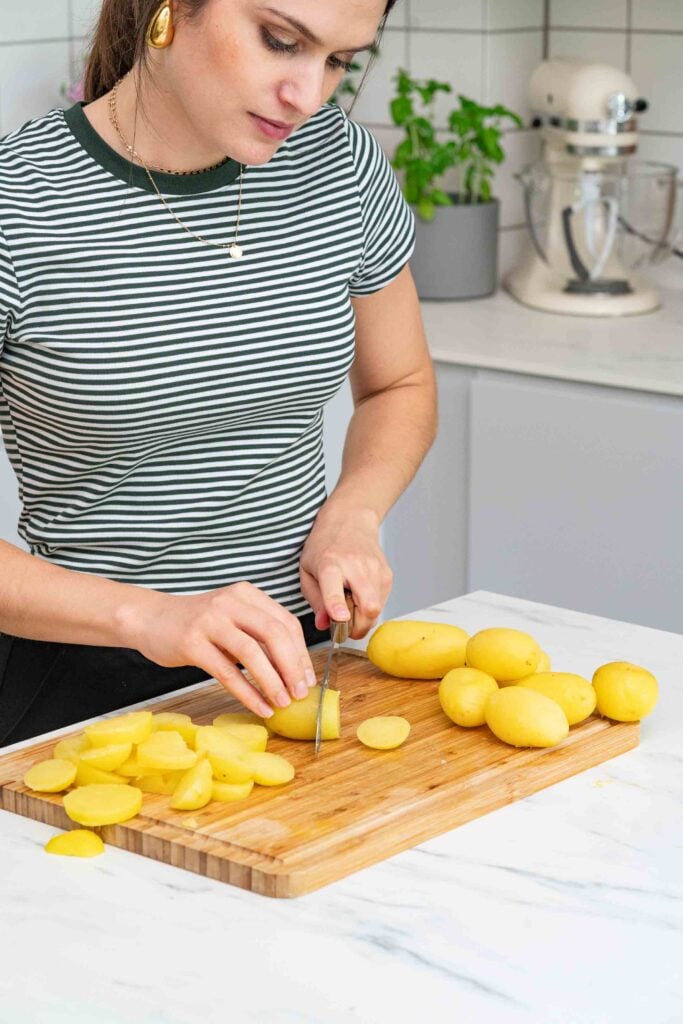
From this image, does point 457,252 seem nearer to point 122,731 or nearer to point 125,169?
point 125,169

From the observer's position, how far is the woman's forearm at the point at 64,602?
3.84ft

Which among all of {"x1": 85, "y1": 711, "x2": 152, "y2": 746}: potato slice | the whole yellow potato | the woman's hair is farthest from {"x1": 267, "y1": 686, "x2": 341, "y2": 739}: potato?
the woman's hair

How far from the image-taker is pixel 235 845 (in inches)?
38.5

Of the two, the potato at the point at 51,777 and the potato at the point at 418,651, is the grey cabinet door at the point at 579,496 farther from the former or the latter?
the potato at the point at 51,777

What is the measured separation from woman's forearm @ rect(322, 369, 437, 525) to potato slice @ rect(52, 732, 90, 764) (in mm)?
409

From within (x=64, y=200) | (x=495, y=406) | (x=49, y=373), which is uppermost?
(x=64, y=200)

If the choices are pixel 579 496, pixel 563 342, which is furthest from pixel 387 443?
pixel 563 342

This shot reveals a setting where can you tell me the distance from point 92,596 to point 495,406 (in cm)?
132

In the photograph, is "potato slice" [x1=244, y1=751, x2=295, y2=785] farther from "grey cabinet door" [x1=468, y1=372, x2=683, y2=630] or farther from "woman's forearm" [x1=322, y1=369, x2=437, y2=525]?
"grey cabinet door" [x1=468, y1=372, x2=683, y2=630]

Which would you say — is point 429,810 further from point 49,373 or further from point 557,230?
point 557,230

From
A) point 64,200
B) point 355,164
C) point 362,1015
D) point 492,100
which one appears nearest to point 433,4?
point 492,100

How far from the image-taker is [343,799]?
105 centimetres

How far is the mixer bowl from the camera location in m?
2.66

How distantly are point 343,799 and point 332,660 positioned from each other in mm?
232
